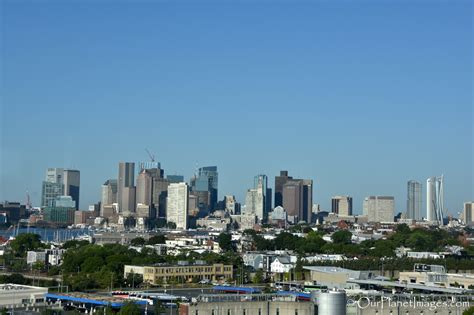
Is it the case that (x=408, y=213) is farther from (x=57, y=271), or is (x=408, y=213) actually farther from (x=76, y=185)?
(x=57, y=271)

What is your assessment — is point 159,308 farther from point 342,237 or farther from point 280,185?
point 280,185

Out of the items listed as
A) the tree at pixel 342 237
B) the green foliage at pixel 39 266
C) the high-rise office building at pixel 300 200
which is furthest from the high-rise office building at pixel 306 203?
the green foliage at pixel 39 266

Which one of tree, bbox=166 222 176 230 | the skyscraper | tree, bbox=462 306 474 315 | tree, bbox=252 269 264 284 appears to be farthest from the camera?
the skyscraper

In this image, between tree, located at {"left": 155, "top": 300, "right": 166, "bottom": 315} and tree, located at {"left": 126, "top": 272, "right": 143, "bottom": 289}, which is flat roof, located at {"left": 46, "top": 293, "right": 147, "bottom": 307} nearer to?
tree, located at {"left": 155, "top": 300, "right": 166, "bottom": 315}

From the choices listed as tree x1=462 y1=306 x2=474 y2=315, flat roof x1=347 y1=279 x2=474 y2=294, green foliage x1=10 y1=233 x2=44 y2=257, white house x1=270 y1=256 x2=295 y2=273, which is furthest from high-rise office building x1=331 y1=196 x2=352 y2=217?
tree x1=462 y1=306 x2=474 y2=315

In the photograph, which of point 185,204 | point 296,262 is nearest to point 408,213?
point 185,204

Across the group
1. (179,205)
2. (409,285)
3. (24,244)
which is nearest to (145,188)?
(179,205)
